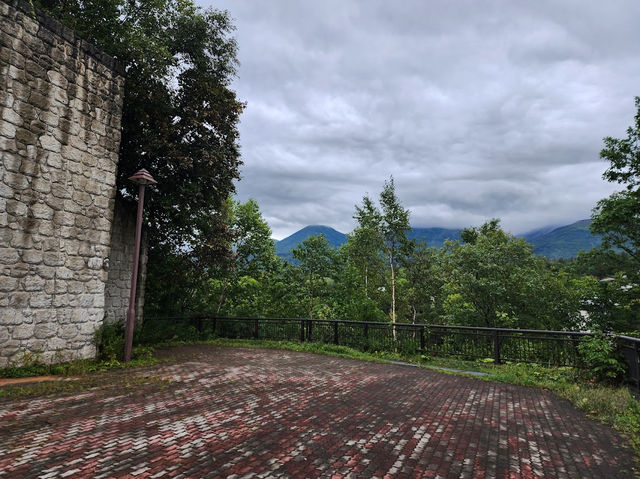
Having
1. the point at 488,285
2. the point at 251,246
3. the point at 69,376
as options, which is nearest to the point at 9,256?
the point at 69,376

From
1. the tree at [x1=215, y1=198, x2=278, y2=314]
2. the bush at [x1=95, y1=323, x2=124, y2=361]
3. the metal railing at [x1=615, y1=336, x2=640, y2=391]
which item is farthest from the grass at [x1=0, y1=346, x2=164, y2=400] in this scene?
the tree at [x1=215, y1=198, x2=278, y2=314]

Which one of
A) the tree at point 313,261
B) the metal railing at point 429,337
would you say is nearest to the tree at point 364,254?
the tree at point 313,261

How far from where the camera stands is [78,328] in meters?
7.61

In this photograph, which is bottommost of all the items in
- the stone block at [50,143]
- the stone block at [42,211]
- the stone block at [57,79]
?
the stone block at [42,211]

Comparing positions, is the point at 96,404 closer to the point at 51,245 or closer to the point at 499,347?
the point at 51,245

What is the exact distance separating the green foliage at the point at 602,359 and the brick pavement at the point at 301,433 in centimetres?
173

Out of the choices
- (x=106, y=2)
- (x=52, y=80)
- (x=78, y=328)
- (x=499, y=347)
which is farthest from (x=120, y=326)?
(x=499, y=347)

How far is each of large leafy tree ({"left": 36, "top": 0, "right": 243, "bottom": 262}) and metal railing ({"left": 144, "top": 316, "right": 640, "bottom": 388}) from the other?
3372mm

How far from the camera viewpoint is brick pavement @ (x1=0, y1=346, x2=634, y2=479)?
10.3 ft

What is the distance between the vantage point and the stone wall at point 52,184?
6.53 metres

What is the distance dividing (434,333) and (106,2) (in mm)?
14611

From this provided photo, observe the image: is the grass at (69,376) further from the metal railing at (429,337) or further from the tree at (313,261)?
the tree at (313,261)

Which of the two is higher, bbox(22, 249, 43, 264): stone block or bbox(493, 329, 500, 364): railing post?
bbox(22, 249, 43, 264): stone block

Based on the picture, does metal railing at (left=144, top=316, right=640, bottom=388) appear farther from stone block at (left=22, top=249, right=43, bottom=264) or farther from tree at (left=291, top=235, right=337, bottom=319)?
tree at (left=291, top=235, right=337, bottom=319)
